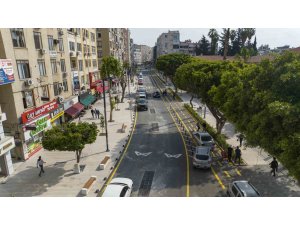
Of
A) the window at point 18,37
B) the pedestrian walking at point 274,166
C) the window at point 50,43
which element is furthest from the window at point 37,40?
the pedestrian walking at point 274,166

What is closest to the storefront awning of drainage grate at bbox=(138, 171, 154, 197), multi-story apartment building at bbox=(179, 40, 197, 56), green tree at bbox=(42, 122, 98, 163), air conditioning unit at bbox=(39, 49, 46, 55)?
air conditioning unit at bbox=(39, 49, 46, 55)

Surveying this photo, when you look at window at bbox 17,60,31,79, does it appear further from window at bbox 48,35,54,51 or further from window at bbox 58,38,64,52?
window at bbox 58,38,64,52

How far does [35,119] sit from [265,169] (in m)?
23.1

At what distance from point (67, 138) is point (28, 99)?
8274mm

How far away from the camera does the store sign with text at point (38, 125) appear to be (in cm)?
2411

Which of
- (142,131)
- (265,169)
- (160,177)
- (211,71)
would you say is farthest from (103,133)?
(265,169)

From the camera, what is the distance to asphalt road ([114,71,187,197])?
19281 millimetres

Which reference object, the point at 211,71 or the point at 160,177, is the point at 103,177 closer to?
the point at 160,177

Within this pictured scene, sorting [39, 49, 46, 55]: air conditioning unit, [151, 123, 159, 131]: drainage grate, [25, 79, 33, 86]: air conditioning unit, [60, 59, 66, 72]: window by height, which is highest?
[39, 49, 46, 55]: air conditioning unit

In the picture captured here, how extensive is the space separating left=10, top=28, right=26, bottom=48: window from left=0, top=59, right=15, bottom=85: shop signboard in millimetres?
2662

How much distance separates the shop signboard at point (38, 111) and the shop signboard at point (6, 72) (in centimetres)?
362

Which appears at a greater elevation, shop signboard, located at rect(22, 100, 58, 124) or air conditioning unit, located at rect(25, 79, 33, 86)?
air conditioning unit, located at rect(25, 79, 33, 86)

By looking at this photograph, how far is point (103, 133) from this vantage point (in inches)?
1286

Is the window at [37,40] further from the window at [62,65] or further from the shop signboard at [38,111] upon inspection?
the window at [62,65]
